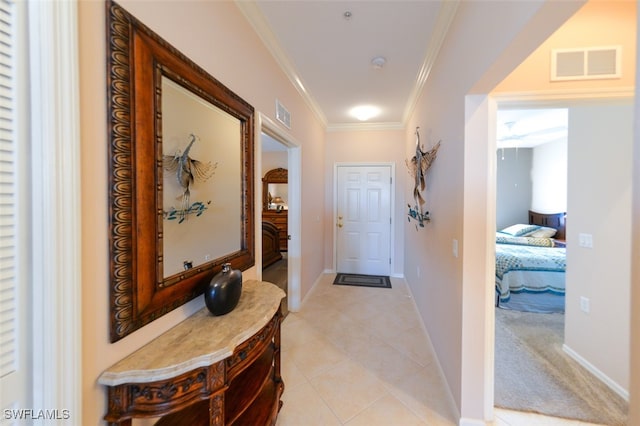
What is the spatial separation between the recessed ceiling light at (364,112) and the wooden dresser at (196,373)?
3.15 m

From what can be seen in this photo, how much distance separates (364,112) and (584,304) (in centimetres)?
327

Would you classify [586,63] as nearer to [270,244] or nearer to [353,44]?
[353,44]

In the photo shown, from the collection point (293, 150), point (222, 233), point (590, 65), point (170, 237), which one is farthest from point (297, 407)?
point (590, 65)

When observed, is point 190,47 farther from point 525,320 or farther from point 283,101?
point 525,320

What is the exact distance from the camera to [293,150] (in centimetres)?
292

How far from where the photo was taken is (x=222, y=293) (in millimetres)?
1139

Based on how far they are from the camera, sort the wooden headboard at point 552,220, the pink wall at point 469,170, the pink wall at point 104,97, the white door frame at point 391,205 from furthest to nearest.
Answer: the wooden headboard at point 552,220 → the white door frame at point 391,205 → the pink wall at point 469,170 → the pink wall at point 104,97

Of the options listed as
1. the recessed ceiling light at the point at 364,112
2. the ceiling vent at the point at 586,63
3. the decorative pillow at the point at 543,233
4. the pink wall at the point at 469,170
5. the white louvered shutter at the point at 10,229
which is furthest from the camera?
the decorative pillow at the point at 543,233

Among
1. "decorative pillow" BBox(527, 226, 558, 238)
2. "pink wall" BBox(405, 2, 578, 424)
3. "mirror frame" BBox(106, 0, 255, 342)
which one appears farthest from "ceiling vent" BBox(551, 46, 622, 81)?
"decorative pillow" BBox(527, 226, 558, 238)

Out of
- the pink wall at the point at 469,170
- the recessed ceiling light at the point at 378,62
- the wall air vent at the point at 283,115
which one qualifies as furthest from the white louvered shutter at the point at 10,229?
the recessed ceiling light at the point at 378,62

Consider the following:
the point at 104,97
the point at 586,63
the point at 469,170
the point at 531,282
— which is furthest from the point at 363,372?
the point at 531,282

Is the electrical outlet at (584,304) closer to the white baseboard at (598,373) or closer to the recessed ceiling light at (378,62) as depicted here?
the white baseboard at (598,373)

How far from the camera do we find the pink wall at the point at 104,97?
0.75 meters

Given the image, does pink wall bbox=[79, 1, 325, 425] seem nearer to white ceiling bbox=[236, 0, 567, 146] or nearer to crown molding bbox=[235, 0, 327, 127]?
crown molding bbox=[235, 0, 327, 127]
